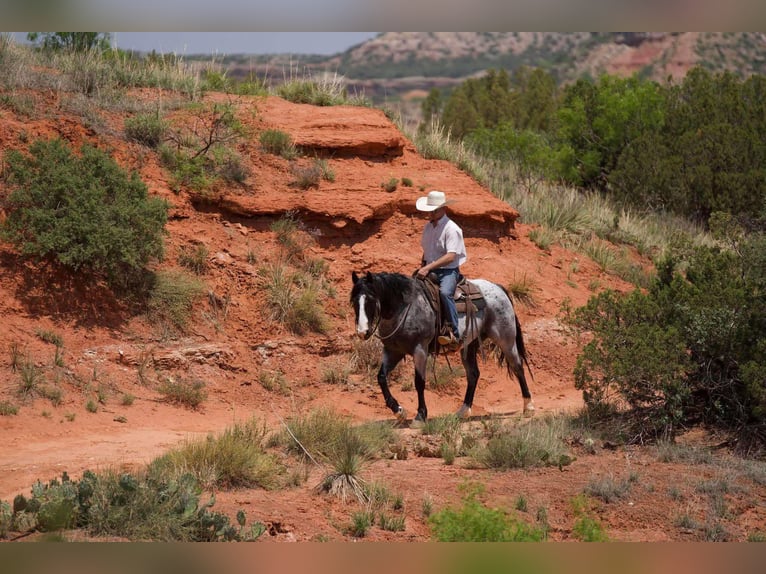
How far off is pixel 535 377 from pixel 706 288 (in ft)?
16.0

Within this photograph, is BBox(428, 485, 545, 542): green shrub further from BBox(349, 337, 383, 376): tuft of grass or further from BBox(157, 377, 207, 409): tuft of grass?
BBox(349, 337, 383, 376): tuft of grass

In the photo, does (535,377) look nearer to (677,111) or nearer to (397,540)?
(397,540)

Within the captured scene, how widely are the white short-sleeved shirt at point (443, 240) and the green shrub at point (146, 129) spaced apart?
22.9 ft

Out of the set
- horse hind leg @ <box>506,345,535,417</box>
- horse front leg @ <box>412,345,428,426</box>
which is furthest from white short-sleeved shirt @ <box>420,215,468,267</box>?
horse hind leg @ <box>506,345,535,417</box>

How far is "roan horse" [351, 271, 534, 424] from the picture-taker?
1231 centimetres

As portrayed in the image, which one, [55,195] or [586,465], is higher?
[55,195]

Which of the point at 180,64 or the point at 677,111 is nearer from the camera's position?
the point at 180,64

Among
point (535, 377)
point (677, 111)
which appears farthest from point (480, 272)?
point (677, 111)

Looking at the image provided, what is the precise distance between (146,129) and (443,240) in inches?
291

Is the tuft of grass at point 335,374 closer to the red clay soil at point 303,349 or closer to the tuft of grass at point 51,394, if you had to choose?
the red clay soil at point 303,349

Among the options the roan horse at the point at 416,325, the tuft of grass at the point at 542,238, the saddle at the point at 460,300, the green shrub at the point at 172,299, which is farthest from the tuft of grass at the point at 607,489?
the tuft of grass at the point at 542,238

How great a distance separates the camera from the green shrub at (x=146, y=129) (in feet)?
58.2

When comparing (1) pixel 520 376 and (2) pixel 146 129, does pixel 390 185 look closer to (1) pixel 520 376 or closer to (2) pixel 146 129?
(2) pixel 146 129

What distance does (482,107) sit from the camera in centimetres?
4225
